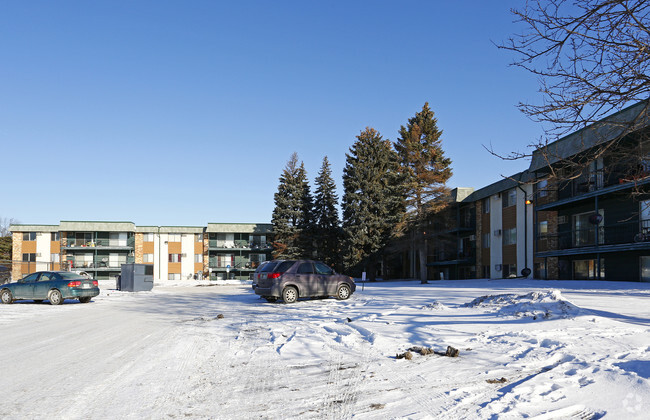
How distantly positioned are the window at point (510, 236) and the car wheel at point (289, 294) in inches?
971

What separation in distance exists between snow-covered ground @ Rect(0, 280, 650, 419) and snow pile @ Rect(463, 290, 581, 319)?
1.9 inches

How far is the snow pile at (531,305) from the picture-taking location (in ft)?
35.3

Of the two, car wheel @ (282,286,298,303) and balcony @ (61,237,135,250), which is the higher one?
balcony @ (61,237,135,250)

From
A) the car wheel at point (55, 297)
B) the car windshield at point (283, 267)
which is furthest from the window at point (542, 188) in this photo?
the car wheel at point (55, 297)

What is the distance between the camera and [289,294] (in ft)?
61.4

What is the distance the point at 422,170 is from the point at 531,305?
2986cm

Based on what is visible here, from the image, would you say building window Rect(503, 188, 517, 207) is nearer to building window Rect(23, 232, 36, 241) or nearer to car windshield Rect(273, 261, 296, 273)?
car windshield Rect(273, 261, 296, 273)

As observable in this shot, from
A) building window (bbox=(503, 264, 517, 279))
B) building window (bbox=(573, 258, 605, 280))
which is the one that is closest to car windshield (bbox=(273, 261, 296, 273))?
→ building window (bbox=(573, 258, 605, 280))

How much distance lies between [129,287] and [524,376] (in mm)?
32833

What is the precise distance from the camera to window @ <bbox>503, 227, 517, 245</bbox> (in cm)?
3801

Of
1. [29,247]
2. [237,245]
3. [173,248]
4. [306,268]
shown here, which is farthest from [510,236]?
[29,247]

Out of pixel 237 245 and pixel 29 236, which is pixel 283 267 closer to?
pixel 237 245

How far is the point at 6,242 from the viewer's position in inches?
3046

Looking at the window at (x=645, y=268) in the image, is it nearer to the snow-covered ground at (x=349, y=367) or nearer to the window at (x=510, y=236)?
the window at (x=510, y=236)
